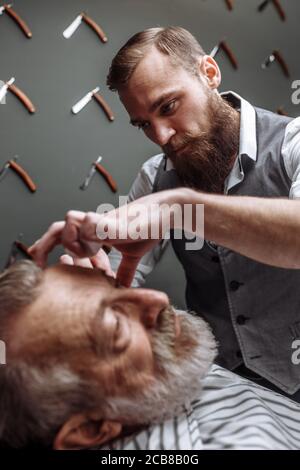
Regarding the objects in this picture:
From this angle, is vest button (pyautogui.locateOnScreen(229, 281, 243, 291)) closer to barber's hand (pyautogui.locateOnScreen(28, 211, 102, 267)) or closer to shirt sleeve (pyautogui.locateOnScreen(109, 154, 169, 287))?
shirt sleeve (pyautogui.locateOnScreen(109, 154, 169, 287))

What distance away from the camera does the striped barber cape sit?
82cm

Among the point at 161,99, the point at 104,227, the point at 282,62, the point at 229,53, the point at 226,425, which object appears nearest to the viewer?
the point at 104,227

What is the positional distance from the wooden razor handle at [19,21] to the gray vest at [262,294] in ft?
3.33

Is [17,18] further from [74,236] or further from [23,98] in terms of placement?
[74,236]

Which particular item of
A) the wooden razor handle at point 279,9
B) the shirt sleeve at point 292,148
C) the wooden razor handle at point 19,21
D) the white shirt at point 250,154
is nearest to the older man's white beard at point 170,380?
the white shirt at point 250,154

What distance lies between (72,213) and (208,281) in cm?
73

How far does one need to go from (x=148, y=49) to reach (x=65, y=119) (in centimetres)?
59

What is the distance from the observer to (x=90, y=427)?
811 millimetres

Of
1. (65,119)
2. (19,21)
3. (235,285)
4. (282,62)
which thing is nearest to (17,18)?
(19,21)

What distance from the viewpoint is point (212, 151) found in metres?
1.30

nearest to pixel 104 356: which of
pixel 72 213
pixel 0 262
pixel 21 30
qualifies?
pixel 72 213

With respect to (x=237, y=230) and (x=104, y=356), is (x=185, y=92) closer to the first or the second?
(x=237, y=230)

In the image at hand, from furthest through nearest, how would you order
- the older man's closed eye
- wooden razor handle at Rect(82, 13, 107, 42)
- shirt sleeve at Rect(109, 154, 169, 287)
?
1. wooden razor handle at Rect(82, 13, 107, 42)
2. shirt sleeve at Rect(109, 154, 169, 287)
3. the older man's closed eye

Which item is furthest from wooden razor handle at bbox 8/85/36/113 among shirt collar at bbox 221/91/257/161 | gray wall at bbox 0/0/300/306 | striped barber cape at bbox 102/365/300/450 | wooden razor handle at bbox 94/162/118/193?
striped barber cape at bbox 102/365/300/450
